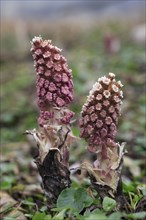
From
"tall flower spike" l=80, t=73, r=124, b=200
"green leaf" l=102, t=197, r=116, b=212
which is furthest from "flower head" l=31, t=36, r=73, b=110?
"green leaf" l=102, t=197, r=116, b=212

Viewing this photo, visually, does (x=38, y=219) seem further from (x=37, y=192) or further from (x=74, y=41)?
(x=74, y=41)

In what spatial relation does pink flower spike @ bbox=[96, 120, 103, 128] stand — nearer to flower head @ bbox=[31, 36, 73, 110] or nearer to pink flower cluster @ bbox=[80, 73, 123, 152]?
pink flower cluster @ bbox=[80, 73, 123, 152]

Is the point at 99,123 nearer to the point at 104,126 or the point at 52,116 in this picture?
the point at 104,126

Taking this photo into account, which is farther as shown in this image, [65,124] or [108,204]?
[65,124]

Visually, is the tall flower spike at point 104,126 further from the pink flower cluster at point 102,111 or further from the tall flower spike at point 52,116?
the tall flower spike at point 52,116

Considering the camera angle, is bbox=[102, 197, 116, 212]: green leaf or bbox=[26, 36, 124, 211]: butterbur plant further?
bbox=[26, 36, 124, 211]: butterbur plant

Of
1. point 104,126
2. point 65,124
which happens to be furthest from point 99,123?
point 65,124

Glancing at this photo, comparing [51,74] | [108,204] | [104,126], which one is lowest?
[108,204]
